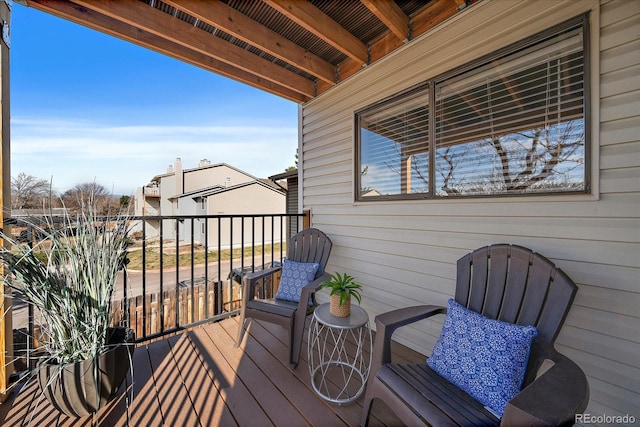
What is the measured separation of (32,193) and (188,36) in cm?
177

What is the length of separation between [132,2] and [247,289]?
2.53 m

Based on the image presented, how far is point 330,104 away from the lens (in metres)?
3.23

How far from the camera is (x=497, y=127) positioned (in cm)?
182

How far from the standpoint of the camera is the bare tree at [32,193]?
60.5 inches

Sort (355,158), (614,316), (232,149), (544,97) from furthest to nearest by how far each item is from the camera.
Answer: (232,149)
(355,158)
(544,97)
(614,316)

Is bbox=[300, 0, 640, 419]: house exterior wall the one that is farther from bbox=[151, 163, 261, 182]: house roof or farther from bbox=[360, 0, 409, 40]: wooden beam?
bbox=[151, 163, 261, 182]: house roof

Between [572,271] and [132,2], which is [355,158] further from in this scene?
[132,2]

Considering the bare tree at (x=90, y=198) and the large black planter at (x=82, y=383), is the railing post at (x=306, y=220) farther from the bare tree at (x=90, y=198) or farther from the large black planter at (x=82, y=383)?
the large black planter at (x=82, y=383)

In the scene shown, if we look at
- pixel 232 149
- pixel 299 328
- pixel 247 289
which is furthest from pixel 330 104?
pixel 232 149

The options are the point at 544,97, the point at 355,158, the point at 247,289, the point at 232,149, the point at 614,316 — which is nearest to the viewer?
the point at 614,316

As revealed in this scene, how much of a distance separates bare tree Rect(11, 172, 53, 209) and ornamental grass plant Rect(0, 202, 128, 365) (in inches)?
8.6

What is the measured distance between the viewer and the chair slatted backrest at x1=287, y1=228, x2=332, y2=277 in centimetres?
274

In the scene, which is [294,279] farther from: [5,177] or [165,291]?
[5,177]

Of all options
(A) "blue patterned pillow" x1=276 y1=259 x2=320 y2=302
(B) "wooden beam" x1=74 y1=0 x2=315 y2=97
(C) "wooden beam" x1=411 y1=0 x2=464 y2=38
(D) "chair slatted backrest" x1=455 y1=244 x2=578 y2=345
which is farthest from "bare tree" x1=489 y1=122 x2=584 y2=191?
(B) "wooden beam" x1=74 y1=0 x2=315 y2=97
